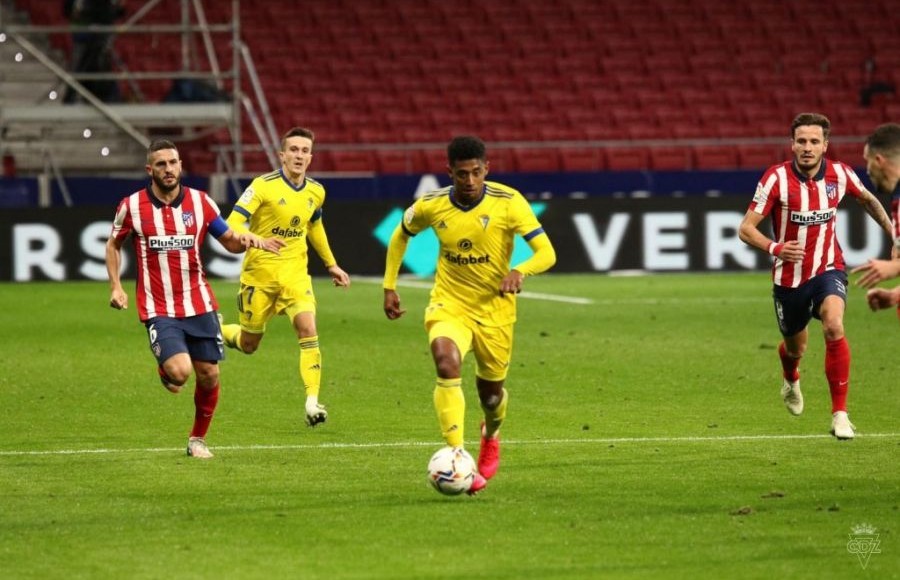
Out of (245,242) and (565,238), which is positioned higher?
(245,242)

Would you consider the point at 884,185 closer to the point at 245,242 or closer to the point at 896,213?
the point at 896,213

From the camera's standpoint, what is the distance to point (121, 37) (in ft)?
104

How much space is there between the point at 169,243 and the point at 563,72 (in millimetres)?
23598

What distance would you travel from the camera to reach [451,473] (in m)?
8.08

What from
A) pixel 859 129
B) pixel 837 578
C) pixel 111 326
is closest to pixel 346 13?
pixel 859 129

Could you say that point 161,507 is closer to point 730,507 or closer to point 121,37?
point 730,507

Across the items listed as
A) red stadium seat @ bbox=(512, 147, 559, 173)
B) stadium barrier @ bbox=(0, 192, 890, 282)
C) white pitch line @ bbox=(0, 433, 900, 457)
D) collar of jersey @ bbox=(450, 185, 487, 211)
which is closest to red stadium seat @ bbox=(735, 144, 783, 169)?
red stadium seat @ bbox=(512, 147, 559, 173)

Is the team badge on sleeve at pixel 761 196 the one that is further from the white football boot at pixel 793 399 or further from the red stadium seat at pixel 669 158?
the red stadium seat at pixel 669 158

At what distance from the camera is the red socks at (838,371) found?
10.3 metres

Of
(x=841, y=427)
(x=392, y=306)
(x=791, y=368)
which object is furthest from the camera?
(x=791, y=368)

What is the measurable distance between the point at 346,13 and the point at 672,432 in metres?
23.5

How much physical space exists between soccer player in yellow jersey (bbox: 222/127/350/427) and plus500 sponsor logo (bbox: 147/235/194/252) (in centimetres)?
198

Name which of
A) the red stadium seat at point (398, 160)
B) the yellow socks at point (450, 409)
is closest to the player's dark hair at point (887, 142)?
the yellow socks at point (450, 409)

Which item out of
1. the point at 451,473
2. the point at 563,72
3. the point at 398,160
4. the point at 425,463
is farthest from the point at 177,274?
the point at 563,72
